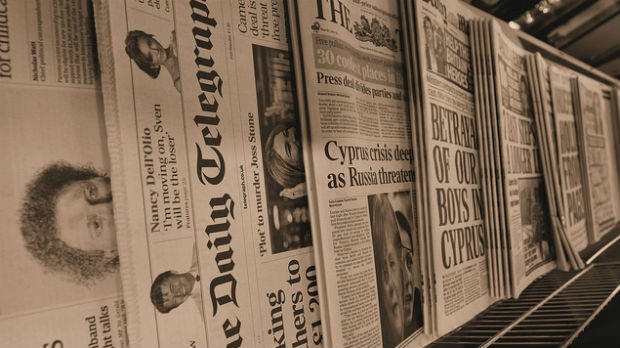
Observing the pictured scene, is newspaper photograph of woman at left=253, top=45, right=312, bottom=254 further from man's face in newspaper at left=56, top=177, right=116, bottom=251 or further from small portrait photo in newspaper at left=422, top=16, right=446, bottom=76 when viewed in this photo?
small portrait photo in newspaper at left=422, top=16, right=446, bottom=76

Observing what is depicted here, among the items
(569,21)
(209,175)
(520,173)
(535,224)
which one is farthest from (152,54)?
(569,21)

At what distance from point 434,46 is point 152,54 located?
24.6 inches

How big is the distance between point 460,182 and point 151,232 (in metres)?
0.71

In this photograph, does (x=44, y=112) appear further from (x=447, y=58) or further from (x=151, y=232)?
(x=447, y=58)

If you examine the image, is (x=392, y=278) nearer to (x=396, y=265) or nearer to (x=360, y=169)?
(x=396, y=265)

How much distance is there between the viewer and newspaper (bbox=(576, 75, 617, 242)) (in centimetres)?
173

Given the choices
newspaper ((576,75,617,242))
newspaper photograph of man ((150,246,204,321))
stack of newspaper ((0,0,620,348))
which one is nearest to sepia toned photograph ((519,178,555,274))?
stack of newspaper ((0,0,620,348))

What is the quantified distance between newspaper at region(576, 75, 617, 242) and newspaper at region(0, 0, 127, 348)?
1.82m

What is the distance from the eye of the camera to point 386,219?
2.72 feet

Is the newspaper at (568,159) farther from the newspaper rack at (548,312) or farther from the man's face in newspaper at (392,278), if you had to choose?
the man's face in newspaper at (392,278)

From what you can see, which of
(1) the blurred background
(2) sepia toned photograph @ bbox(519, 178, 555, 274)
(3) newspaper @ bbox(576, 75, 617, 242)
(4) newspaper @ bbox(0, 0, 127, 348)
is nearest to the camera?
(4) newspaper @ bbox(0, 0, 127, 348)

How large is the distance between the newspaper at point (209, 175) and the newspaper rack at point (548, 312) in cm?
36

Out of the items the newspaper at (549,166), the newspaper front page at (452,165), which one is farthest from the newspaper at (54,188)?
the newspaper at (549,166)

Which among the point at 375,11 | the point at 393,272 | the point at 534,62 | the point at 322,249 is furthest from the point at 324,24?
the point at 534,62
